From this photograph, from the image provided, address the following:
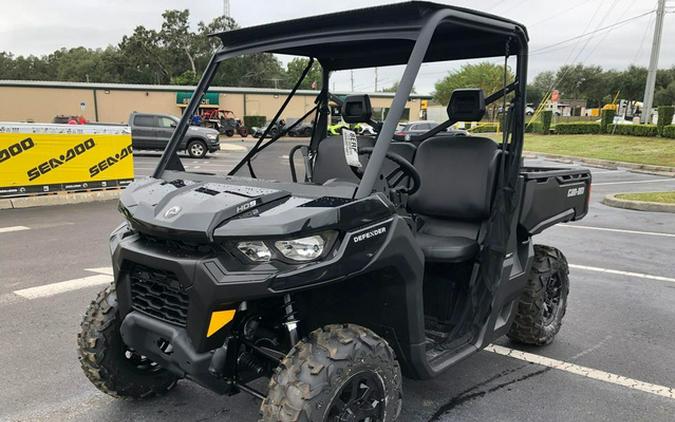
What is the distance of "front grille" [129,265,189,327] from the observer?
2.42 meters

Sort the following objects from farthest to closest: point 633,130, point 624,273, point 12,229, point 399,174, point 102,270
Result: point 633,130 < point 12,229 < point 624,273 < point 102,270 < point 399,174

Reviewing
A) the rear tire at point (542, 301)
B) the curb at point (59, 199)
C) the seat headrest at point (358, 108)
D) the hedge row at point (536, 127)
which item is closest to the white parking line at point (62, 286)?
the seat headrest at point (358, 108)

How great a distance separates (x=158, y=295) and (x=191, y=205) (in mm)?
472

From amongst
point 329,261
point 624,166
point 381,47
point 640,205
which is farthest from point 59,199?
point 624,166

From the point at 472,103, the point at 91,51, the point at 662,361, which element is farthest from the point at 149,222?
the point at 91,51

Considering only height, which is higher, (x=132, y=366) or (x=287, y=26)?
(x=287, y=26)

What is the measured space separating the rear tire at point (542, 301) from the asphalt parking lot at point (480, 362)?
15cm

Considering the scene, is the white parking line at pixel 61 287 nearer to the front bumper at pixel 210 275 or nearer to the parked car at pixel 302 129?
the parked car at pixel 302 129

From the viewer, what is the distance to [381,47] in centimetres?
352

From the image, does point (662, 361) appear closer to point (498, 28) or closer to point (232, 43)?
point (498, 28)

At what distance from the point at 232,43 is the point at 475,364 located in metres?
2.78

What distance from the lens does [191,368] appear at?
7.59 ft

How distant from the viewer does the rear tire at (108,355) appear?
2.96 m

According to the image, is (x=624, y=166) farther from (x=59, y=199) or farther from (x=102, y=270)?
(x=102, y=270)
